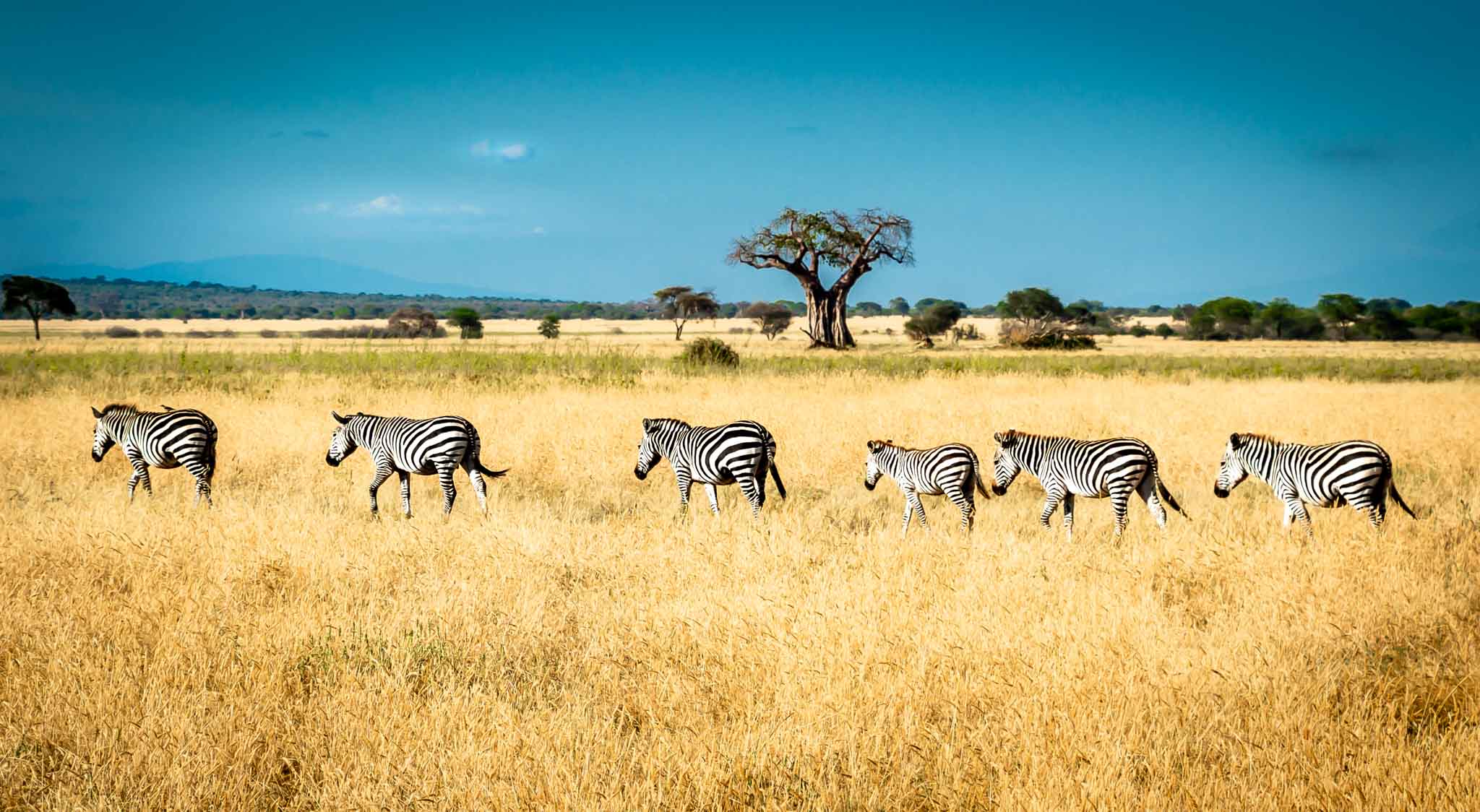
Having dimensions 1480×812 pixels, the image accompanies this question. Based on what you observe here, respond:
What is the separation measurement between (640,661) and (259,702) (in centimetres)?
207

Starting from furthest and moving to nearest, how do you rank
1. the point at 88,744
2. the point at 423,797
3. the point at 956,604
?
1. the point at 956,604
2. the point at 88,744
3. the point at 423,797

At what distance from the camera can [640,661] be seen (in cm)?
537

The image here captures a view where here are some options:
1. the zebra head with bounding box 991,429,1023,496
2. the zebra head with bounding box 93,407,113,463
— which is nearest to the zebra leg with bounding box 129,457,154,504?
the zebra head with bounding box 93,407,113,463

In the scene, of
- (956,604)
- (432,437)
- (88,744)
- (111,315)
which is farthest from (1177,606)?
(111,315)

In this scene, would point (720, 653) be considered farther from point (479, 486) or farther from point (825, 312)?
point (825, 312)

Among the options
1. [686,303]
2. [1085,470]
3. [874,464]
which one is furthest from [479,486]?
[686,303]

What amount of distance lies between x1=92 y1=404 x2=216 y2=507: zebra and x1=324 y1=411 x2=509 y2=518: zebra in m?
1.50

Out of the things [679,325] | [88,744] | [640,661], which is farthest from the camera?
[679,325]

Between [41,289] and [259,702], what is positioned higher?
[41,289]

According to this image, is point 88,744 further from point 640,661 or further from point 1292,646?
point 1292,646

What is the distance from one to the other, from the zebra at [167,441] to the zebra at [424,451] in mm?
1503

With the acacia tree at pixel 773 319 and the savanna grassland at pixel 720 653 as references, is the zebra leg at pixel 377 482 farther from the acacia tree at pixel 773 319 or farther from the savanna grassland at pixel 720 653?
the acacia tree at pixel 773 319

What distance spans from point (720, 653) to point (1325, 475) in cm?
626

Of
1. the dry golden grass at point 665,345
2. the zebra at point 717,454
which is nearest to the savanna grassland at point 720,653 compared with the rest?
the zebra at point 717,454
